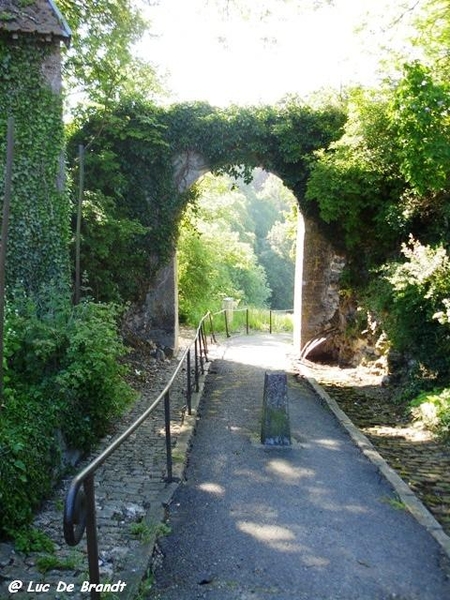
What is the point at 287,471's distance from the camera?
17.4 ft

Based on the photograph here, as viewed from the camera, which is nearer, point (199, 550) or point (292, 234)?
point (199, 550)

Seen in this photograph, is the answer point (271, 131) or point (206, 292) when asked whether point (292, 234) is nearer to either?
point (206, 292)

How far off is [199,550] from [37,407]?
219 cm

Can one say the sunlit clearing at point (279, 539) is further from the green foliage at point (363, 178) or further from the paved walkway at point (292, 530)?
the green foliage at point (363, 178)

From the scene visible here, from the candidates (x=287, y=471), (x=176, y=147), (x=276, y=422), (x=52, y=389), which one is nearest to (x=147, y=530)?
(x=287, y=471)

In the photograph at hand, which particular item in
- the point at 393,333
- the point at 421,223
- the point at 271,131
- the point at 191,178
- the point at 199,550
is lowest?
the point at 199,550

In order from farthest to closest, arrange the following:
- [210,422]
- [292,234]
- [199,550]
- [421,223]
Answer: [292,234] < [421,223] < [210,422] < [199,550]

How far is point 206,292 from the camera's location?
58.6 ft

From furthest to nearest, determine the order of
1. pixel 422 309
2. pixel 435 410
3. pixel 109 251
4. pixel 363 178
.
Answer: pixel 109 251
pixel 363 178
pixel 422 309
pixel 435 410

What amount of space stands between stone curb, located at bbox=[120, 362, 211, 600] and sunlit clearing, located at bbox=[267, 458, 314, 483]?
0.93m

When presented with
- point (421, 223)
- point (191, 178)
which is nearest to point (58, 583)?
point (421, 223)

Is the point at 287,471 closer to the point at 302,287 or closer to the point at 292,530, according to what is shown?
the point at 292,530

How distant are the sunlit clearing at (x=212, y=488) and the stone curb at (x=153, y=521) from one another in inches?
9.5

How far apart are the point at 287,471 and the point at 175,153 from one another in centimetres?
905
